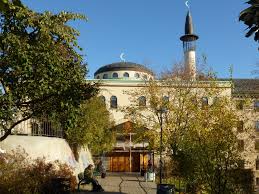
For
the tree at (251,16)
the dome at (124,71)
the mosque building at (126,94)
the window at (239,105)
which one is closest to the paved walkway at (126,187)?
the mosque building at (126,94)

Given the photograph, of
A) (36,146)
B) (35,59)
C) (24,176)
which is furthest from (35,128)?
(35,59)

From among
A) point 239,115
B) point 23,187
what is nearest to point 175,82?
point 239,115

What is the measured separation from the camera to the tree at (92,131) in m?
29.6

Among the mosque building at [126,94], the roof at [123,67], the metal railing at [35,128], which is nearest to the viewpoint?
the metal railing at [35,128]

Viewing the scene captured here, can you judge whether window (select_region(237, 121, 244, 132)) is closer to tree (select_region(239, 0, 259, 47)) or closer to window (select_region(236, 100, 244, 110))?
window (select_region(236, 100, 244, 110))

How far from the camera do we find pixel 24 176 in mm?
16188

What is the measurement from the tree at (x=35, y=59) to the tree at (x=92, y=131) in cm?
810

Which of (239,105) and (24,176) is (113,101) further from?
(24,176)

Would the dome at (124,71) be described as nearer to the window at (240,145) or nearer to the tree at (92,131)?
the tree at (92,131)

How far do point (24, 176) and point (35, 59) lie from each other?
5060 mm

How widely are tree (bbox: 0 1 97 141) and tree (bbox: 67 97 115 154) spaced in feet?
26.6

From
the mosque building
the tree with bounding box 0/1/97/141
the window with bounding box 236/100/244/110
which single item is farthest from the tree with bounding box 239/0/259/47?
the mosque building

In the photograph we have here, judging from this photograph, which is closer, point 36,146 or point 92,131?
point 36,146

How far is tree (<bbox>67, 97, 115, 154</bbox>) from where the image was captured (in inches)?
1164
